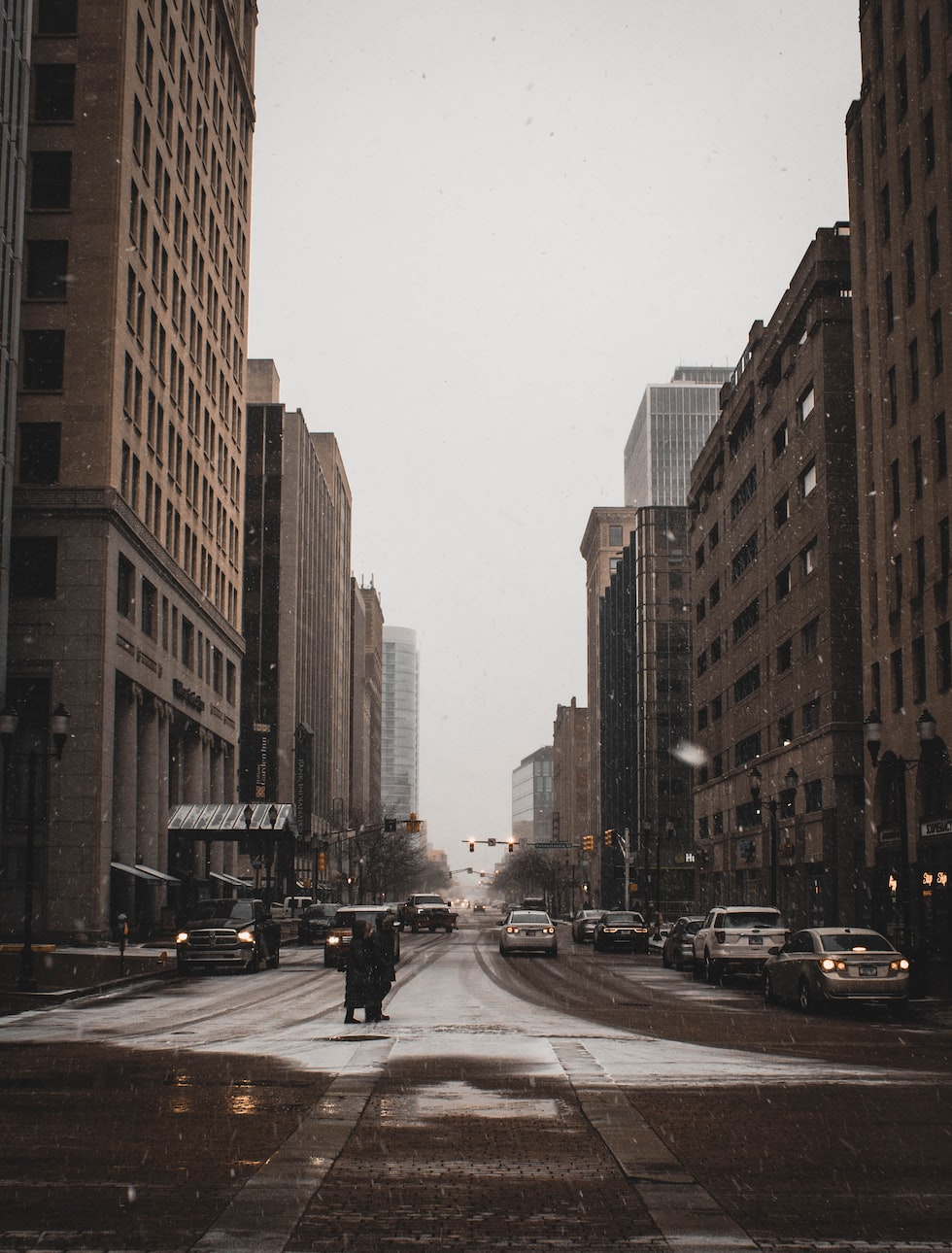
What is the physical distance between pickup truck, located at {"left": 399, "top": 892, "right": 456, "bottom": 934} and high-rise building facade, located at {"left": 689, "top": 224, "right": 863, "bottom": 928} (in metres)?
15.7

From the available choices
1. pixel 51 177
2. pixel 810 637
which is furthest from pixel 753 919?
pixel 51 177

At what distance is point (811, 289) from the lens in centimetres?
5981

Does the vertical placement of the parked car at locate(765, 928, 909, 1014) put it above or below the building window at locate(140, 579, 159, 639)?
below

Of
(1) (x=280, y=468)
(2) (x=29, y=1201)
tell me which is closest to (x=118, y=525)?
(2) (x=29, y=1201)

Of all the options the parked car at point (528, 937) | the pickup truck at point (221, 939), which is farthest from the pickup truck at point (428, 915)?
the pickup truck at point (221, 939)

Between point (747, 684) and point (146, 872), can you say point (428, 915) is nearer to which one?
point (747, 684)

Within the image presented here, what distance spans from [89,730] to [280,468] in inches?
3025

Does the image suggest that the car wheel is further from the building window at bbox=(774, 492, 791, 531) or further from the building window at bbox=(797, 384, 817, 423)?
the building window at bbox=(774, 492, 791, 531)

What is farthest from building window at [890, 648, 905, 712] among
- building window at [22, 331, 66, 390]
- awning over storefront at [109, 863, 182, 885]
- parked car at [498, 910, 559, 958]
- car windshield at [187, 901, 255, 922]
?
building window at [22, 331, 66, 390]

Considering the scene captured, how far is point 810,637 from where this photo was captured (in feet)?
201

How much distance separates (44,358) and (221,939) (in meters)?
27.1

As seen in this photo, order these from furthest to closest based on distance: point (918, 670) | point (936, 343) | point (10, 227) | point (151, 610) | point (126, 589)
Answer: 1. point (151, 610)
2. point (126, 589)
3. point (10, 227)
4. point (918, 670)
5. point (936, 343)

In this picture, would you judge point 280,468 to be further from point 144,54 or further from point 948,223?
point 948,223

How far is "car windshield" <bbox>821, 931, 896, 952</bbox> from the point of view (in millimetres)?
24672
